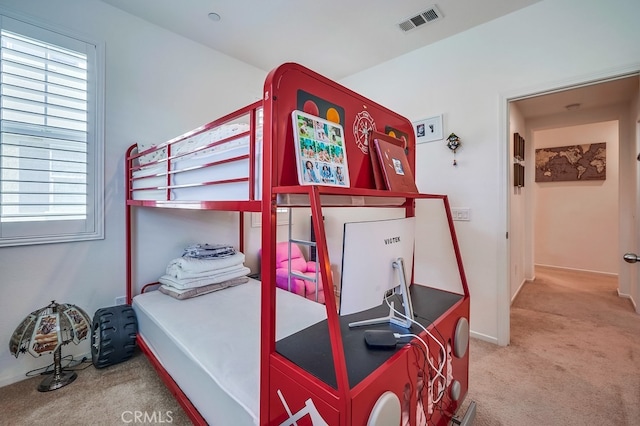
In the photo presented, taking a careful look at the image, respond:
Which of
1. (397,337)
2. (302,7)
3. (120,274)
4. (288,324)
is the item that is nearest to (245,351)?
(288,324)

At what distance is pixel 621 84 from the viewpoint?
2.60 meters

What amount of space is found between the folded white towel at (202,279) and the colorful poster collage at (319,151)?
162 centimetres

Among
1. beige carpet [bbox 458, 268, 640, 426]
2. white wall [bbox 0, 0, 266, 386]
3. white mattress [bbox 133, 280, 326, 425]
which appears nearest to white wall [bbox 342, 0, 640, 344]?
beige carpet [bbox 458, 268, 640, 426]

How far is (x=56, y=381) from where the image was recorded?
1.79m

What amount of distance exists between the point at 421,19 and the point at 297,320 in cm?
253

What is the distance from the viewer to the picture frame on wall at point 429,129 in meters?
2.60

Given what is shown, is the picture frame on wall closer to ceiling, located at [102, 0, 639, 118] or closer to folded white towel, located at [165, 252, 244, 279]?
ceiling, located at [102, 0, 639, 118]

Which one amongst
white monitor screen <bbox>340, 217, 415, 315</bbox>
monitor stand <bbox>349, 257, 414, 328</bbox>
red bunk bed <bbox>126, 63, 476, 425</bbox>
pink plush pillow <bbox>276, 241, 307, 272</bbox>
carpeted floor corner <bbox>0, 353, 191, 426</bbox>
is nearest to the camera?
red bunk bed <bbox>126, 63, 476, 425</bbox>

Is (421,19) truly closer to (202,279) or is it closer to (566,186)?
(202,279)

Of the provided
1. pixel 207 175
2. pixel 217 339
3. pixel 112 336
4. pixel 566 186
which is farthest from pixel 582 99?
pixel 112 336

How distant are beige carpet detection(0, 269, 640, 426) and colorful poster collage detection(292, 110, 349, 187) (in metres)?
1.50

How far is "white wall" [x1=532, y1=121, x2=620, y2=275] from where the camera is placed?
413cm

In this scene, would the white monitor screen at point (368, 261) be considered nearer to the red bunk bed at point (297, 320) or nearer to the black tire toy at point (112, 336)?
the red bunk bed at point (297, 320)

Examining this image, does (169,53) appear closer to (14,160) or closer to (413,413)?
(14,160)
